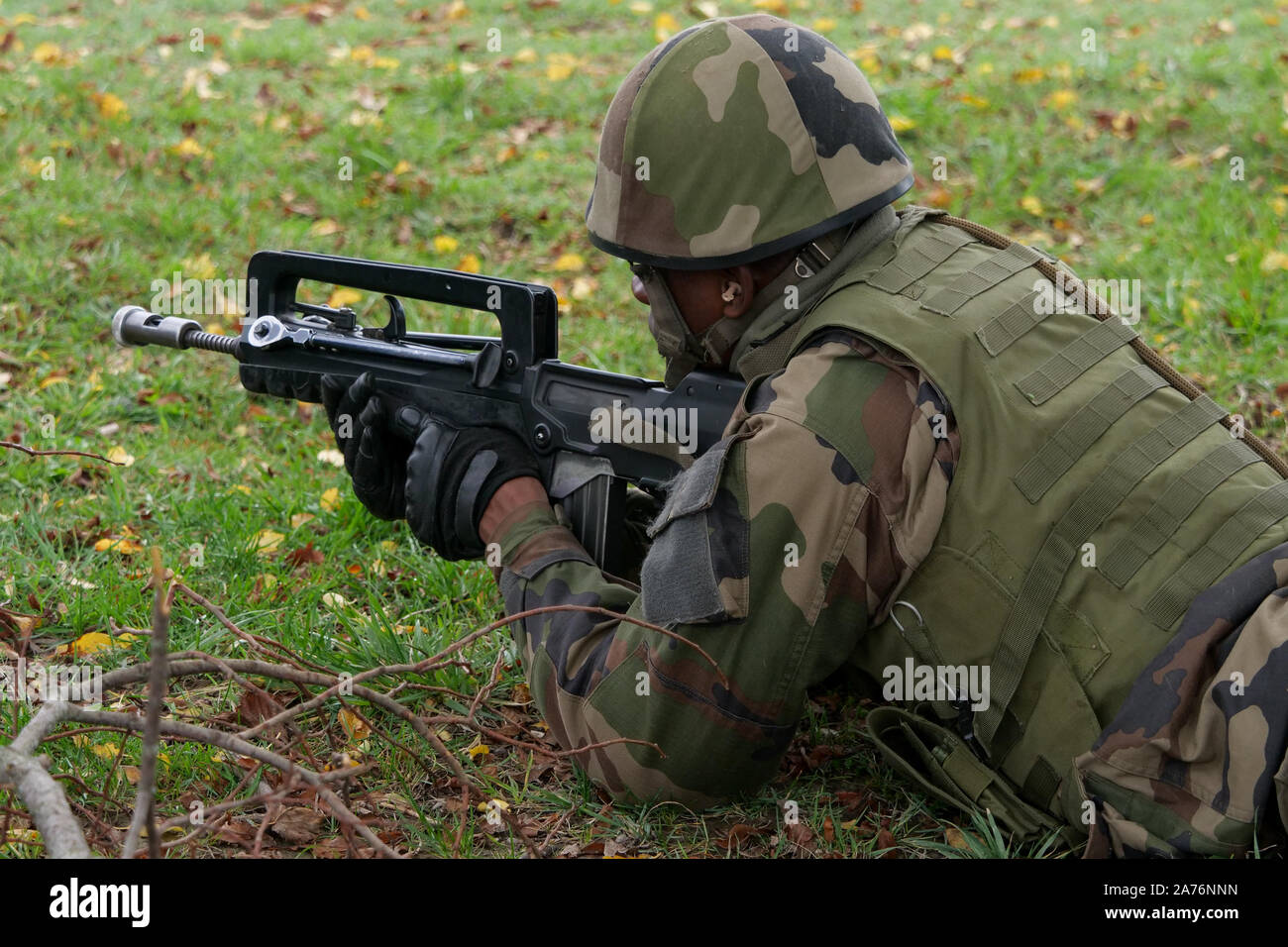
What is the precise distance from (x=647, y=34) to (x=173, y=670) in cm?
666

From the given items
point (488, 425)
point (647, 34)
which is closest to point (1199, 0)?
point (647, 34)

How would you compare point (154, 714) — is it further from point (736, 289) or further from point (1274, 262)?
point (1274, 262)

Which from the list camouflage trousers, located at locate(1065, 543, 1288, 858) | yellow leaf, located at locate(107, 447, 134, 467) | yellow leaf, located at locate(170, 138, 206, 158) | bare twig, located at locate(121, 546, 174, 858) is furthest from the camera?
yellow leaf, located at locate(170, 138, 206, 158)

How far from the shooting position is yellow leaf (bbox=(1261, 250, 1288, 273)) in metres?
5.42

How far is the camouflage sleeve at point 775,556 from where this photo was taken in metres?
2.41

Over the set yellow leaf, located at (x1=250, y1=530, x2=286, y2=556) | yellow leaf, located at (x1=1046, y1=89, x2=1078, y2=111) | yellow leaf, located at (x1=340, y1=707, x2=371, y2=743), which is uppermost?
yellow leaf, located at (x1=1046, y1=89, x2=1078, y2=111)

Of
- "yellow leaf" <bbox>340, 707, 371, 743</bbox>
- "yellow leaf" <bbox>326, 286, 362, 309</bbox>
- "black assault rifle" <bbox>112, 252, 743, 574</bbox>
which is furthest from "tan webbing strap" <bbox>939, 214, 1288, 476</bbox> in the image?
"yellow leaf" <bbox>326, 286, 362, 309</bbox>

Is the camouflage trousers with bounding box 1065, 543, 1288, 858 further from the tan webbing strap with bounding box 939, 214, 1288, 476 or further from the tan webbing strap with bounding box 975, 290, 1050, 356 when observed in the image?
the tan webbing strap with bounding box 975, 290, 1050, 356

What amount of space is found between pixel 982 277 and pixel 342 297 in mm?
3652

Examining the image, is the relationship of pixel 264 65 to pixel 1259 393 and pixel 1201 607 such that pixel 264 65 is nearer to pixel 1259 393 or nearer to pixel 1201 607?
pixel 1259 393

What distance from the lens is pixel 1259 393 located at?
4781mm

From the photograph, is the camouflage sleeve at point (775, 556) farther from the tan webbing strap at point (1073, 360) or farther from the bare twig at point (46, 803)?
the bare twig at point (46, 803)

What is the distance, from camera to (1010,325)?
2.49 metres

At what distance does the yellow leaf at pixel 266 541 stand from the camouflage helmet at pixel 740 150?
5.94ft
